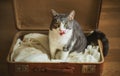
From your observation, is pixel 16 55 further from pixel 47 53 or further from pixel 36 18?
pixel 36 18

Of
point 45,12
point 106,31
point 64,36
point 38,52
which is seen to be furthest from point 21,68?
point 106,31

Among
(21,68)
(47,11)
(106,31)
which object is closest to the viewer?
(21,68)

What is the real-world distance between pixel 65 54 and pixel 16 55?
244mm

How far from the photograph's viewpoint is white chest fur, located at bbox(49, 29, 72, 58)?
119 cm

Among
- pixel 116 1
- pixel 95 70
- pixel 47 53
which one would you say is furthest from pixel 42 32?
pixel 116 1

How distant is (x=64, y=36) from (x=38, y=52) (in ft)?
0.56

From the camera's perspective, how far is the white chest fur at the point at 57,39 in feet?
3.90

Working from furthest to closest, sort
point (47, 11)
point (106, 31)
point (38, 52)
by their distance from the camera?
point (106, 31) < point (47, 11) < point (38, 52)

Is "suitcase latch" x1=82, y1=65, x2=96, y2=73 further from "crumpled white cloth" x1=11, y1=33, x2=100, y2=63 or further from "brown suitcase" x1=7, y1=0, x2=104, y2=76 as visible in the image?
"brown suitcase" x1=7, y1=0, x2=104, y2=76

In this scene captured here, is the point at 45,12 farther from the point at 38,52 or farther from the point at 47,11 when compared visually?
the point at 38,52

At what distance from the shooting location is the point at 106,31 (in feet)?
6.30

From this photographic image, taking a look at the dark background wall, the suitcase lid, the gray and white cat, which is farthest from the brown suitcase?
the dark background wall

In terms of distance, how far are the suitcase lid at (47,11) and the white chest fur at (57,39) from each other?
0.70 ft

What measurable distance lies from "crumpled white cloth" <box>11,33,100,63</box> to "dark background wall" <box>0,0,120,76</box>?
231mm
